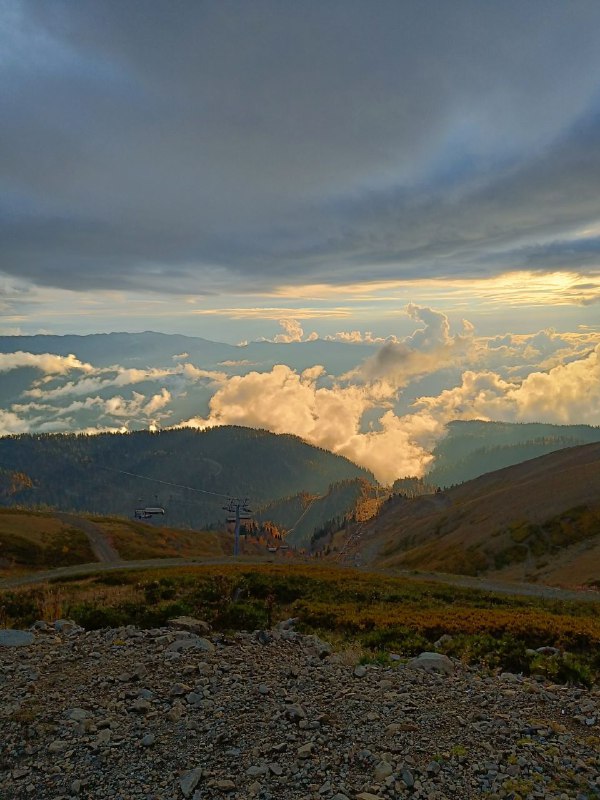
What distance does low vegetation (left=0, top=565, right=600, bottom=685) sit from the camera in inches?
691

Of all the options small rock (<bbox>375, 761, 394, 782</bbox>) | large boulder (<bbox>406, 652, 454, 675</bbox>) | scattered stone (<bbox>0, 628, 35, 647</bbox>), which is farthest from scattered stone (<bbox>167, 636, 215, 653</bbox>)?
small rock (<bbox>375, 761, 394, 782</bbox>)

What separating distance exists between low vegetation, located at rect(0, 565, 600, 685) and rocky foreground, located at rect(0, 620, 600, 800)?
226 centimetres

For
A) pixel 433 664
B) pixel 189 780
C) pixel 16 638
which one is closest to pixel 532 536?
pixel 433 664

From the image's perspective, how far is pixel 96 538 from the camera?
151 meters

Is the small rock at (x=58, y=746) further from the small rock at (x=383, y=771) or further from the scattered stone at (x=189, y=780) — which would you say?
the small rock at (x=383, y=771)

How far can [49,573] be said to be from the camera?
67625 millimetres

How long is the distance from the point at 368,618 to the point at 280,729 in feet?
38.8

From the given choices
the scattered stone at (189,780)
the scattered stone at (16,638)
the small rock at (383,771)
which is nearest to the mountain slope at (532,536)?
the small rock at (383,771)

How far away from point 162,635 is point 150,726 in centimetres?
644

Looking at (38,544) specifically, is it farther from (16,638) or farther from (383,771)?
(383,771)

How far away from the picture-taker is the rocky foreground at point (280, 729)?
33.1 feet

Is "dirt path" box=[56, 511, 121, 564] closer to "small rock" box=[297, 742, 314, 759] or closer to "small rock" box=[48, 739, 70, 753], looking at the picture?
"small rock" box=[48, 739, 70, 753]

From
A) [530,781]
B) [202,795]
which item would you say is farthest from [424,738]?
[202,795]

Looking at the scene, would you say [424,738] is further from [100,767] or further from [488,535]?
[488,535]
